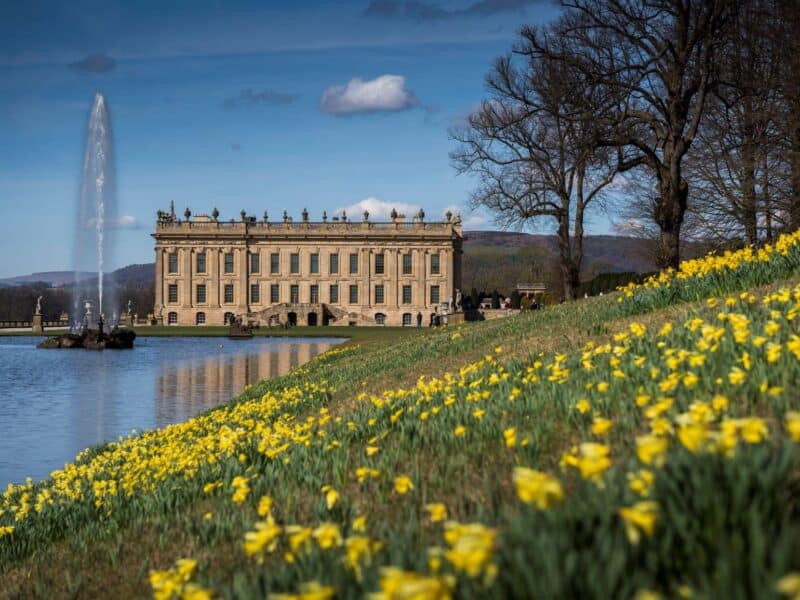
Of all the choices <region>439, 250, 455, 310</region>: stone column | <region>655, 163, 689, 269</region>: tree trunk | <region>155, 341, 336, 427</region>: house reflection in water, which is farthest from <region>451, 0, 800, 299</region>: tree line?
<region>439, 250, 455, 310</region>: stone column

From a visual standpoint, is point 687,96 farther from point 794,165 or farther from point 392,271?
point 392,271

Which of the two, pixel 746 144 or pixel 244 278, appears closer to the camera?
pixel 746 144

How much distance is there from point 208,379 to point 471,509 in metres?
20.9

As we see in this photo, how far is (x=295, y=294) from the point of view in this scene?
97.1 meters

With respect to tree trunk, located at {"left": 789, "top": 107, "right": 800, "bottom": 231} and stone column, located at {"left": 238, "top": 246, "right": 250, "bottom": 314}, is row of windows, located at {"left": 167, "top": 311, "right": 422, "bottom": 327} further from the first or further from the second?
tree trunk, located at {"left": 789, "top": 107, "right": 800, "bottom": 231}

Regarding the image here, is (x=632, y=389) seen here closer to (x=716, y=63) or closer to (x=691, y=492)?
(x=691, y=492)

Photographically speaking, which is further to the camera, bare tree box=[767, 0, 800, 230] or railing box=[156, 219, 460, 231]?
railing box=[156, 219, 460, 231]

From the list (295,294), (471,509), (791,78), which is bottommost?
(471,509)

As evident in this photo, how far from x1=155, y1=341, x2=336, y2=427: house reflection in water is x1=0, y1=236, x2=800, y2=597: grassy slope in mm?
9395

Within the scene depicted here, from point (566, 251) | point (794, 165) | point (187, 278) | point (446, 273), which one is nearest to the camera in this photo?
point (794, 165)

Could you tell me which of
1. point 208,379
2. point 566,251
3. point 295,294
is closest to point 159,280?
point 295,294

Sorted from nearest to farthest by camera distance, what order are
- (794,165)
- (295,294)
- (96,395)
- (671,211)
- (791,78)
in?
1. (671,211)
2. (96,395)
3. (791,78)
4. (794,165)
5. (295,294)

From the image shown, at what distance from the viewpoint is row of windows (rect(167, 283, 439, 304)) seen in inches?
3794

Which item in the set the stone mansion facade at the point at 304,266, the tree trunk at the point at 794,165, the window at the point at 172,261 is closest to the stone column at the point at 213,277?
the stone mansion facade at the point at 304,266
